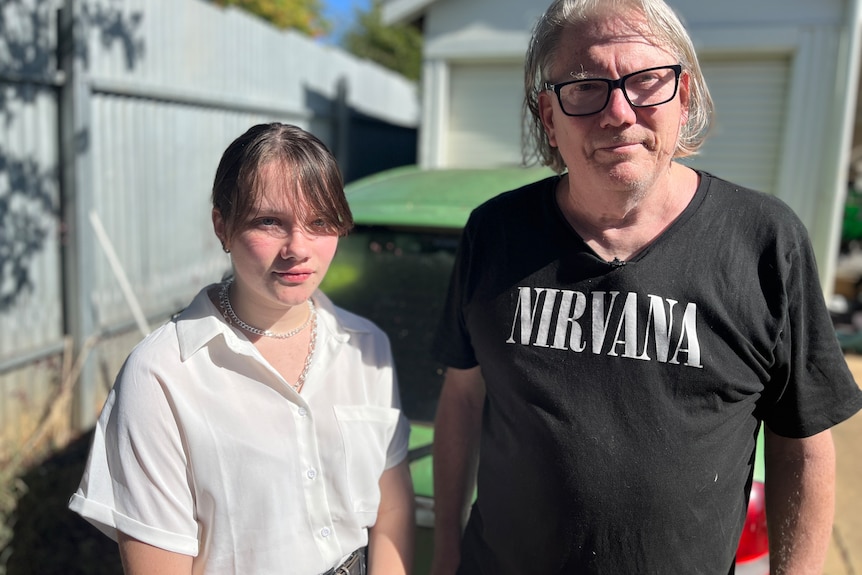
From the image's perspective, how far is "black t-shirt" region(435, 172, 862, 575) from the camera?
1427mm

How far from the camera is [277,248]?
4.85ft

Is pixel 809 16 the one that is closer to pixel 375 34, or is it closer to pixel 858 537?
pixel 858 537

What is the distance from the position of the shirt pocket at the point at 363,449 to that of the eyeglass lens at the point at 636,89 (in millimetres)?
770

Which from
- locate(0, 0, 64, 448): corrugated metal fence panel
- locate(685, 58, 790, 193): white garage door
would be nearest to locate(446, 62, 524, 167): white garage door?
locate(685, 58, 790, 193): white garage door

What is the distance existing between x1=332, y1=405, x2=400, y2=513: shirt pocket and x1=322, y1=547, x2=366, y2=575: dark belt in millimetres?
97

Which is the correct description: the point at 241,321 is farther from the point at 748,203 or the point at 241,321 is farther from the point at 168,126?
the point at 168,126

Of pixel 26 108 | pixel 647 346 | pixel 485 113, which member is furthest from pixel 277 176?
pixel 485 113

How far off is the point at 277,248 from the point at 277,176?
0.46ft

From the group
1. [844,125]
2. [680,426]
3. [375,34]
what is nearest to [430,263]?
[680,426]

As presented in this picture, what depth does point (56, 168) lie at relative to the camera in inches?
182

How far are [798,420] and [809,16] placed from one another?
6404 mm

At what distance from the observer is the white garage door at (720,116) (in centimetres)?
711

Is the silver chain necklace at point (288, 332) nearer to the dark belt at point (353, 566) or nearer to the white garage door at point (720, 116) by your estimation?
the dark belt at point (353, 566)

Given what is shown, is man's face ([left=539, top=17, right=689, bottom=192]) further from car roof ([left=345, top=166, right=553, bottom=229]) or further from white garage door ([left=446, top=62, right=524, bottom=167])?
white garage door ([left=446, top=62, right=524, bottom=167])
